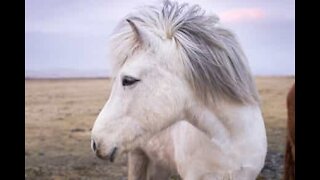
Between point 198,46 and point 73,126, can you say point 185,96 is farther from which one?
point 73,126

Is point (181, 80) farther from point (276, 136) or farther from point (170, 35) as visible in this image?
point (276, 136)

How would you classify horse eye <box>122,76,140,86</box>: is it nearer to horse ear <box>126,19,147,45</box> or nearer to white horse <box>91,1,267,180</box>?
white horse <box>91,1,267,180</box>

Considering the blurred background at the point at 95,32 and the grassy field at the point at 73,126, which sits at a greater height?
the blurred background at the point at 95,32

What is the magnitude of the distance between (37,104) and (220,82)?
2.31ft

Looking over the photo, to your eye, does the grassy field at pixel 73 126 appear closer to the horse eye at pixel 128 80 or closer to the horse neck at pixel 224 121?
the horse neck at pixel 224 121

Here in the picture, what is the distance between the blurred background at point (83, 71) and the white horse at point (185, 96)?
28 cm

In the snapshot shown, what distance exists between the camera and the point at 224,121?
122 cm

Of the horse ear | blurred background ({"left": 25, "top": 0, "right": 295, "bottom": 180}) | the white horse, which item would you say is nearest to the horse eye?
the white horse

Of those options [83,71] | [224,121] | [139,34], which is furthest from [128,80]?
[83,71]

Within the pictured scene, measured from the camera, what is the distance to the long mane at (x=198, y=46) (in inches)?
45.4

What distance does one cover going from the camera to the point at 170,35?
1.17 meters

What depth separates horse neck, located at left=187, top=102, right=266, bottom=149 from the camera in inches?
47.1

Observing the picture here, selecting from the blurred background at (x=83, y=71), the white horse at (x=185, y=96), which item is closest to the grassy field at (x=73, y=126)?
the blurred background at (x=83, y=71)
